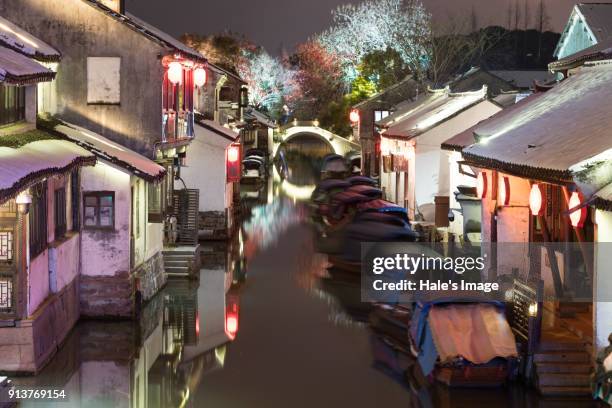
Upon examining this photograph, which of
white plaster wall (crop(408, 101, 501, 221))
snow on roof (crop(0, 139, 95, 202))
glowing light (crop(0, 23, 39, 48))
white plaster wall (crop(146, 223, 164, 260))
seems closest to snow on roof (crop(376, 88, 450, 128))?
white plaster wall (crop(408, 101, 501, 221))

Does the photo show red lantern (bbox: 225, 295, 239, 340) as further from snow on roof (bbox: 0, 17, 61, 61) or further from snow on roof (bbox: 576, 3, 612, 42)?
snow on roof (bbox: 576, 3, 612, 42)

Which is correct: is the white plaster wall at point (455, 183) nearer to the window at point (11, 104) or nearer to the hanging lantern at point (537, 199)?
the hanging lantern at point (537, 199)

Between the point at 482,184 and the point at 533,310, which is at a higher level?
the point at 482,184

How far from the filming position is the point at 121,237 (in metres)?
26.4

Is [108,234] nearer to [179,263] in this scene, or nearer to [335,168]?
[179,263]

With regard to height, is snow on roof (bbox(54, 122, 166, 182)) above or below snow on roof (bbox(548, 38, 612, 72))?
below

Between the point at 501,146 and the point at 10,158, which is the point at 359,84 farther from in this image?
the point at 10,158

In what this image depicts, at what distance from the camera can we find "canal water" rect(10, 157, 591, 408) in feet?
61.0

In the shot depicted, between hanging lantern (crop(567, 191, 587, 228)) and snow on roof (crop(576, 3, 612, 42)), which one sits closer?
hanging lantern (crop(567, 191, 587, 228))

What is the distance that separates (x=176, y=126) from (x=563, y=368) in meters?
18.5

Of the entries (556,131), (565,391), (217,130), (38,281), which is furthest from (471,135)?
(217,130)

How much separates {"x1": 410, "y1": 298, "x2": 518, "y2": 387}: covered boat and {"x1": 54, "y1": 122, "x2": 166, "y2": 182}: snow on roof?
33.4 feet

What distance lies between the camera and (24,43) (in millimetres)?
26672

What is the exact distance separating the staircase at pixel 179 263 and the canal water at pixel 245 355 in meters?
0.69
